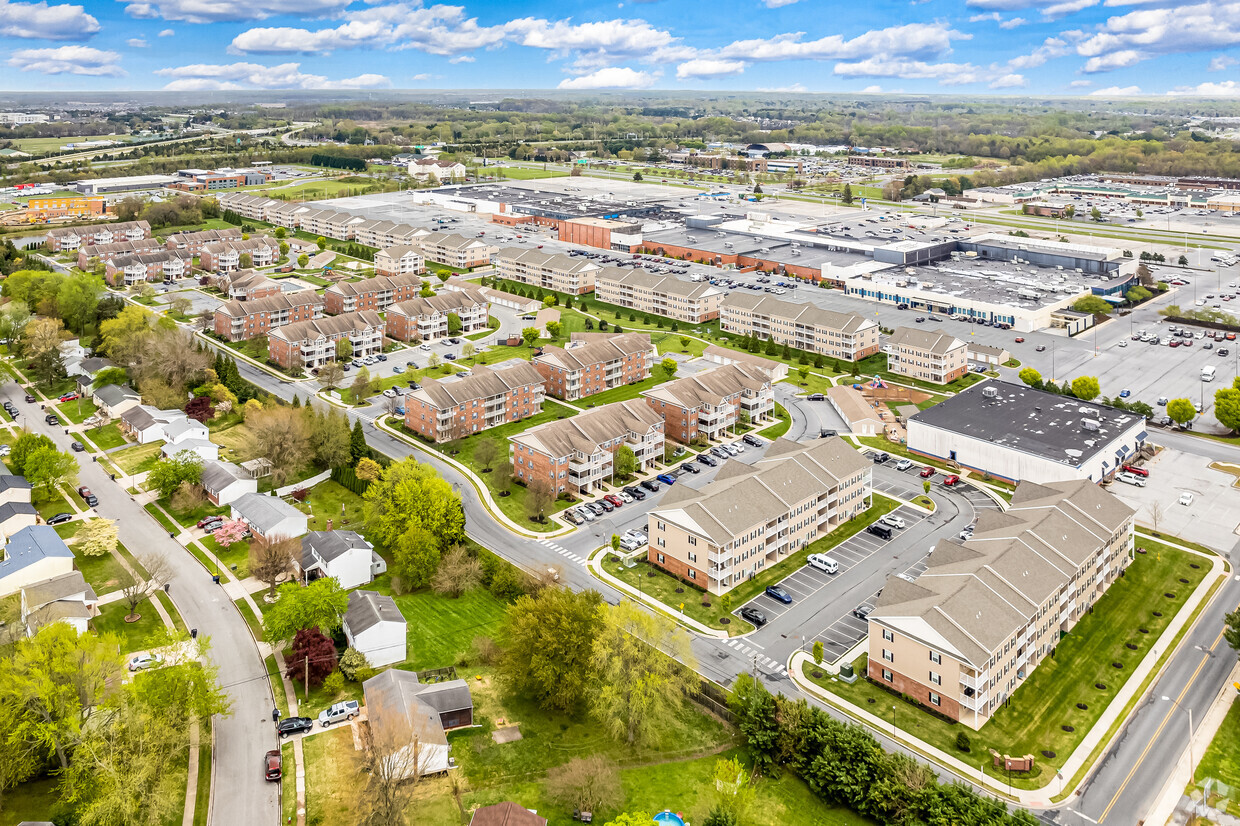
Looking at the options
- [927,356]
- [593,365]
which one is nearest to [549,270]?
[593,365]

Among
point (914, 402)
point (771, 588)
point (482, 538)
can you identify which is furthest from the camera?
point (914, 402)

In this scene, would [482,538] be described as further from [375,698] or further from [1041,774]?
[1041,774]

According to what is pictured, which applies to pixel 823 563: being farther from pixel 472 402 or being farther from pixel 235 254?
pixel 235 254

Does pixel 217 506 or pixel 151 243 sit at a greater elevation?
pixel 151 243

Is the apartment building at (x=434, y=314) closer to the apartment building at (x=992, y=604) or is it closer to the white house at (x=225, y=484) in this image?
the white house at (x=225, y=484)

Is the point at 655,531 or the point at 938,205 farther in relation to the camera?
the point at 938,205

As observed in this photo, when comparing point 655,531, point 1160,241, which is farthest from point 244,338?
point 1160,241

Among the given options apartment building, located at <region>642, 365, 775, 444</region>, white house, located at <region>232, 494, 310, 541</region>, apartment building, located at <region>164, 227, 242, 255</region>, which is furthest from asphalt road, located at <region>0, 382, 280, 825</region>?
apartment building, located at <region>164, 227, 242, 255</region>
